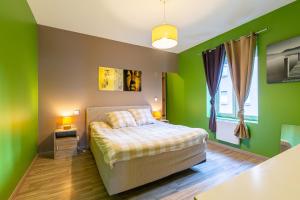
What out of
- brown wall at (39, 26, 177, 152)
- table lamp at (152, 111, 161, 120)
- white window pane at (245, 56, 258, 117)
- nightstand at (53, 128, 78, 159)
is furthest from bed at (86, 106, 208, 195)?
table lamp at (152, 111, 161, 120)

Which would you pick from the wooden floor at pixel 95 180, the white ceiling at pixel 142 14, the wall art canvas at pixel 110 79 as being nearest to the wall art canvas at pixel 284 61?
the white ceiling at pixel 142 14

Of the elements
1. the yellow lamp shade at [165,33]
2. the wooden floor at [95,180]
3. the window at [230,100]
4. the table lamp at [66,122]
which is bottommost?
the wooden floor at [95,180]

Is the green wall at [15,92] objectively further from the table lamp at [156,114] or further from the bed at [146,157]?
the table lamp at [156,114]

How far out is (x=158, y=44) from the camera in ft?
8.13

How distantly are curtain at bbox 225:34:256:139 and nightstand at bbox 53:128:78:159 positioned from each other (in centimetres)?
338

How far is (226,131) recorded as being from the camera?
3.45 m

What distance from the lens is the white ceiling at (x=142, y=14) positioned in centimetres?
247

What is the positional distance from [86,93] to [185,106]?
289 centimetres

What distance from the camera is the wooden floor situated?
6.12 feet

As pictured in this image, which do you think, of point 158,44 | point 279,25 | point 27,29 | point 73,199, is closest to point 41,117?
point 27,29

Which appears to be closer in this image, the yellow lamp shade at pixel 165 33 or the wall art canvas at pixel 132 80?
the yellow lamp shade at pixel 165 33

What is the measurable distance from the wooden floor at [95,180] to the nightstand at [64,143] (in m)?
0.16

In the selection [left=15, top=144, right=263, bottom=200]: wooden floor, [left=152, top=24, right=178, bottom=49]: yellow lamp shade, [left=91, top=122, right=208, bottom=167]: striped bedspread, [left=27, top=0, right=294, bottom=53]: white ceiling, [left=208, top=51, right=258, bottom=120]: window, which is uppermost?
[left=27, top=0, right=294, bottom=53]: white ceiling

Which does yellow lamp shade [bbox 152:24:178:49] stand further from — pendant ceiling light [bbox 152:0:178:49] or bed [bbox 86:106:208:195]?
bed [bbox 86:106:208:195]
